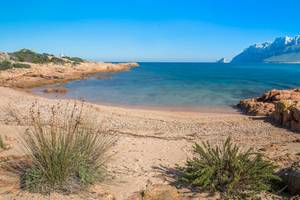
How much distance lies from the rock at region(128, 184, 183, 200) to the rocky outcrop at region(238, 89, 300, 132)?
8.36 meters

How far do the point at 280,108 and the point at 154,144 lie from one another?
23.0ft

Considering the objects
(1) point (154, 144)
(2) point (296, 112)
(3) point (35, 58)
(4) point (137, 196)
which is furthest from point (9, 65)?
(4) point (137, 196)

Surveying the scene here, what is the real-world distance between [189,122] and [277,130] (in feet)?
11.8

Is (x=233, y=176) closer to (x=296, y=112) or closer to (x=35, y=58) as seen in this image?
(x=296, y=112)

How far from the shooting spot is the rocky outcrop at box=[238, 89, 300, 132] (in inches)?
487

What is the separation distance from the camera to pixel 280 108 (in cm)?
1366

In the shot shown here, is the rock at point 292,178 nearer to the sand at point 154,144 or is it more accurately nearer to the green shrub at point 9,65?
the sand at point 154,144

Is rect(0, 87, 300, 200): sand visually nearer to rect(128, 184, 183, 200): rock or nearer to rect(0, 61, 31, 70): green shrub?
rect(128, 184, 183, 200): rock

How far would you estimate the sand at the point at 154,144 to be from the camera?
18.7ft

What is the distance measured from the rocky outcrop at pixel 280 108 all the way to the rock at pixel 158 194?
27.4 ft

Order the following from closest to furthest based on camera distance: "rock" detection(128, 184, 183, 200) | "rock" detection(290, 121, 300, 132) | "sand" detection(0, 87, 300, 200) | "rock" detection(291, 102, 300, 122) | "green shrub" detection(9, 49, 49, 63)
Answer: "rock" detection(128, 184, 183, 200) → "sand" detection(0, 87, 300, 200) → "rock" detection(290, 121, 300, 132) → "rock" detection(291, 102, 300, 122) → "green shrub" detection(9, 49, 49, 63)

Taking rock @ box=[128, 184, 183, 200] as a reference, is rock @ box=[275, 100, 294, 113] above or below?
above

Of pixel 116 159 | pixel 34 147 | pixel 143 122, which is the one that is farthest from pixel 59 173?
pixel 143 122

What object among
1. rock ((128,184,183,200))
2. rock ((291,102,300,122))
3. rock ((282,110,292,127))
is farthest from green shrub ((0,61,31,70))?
rock ((128,184,183,200))
